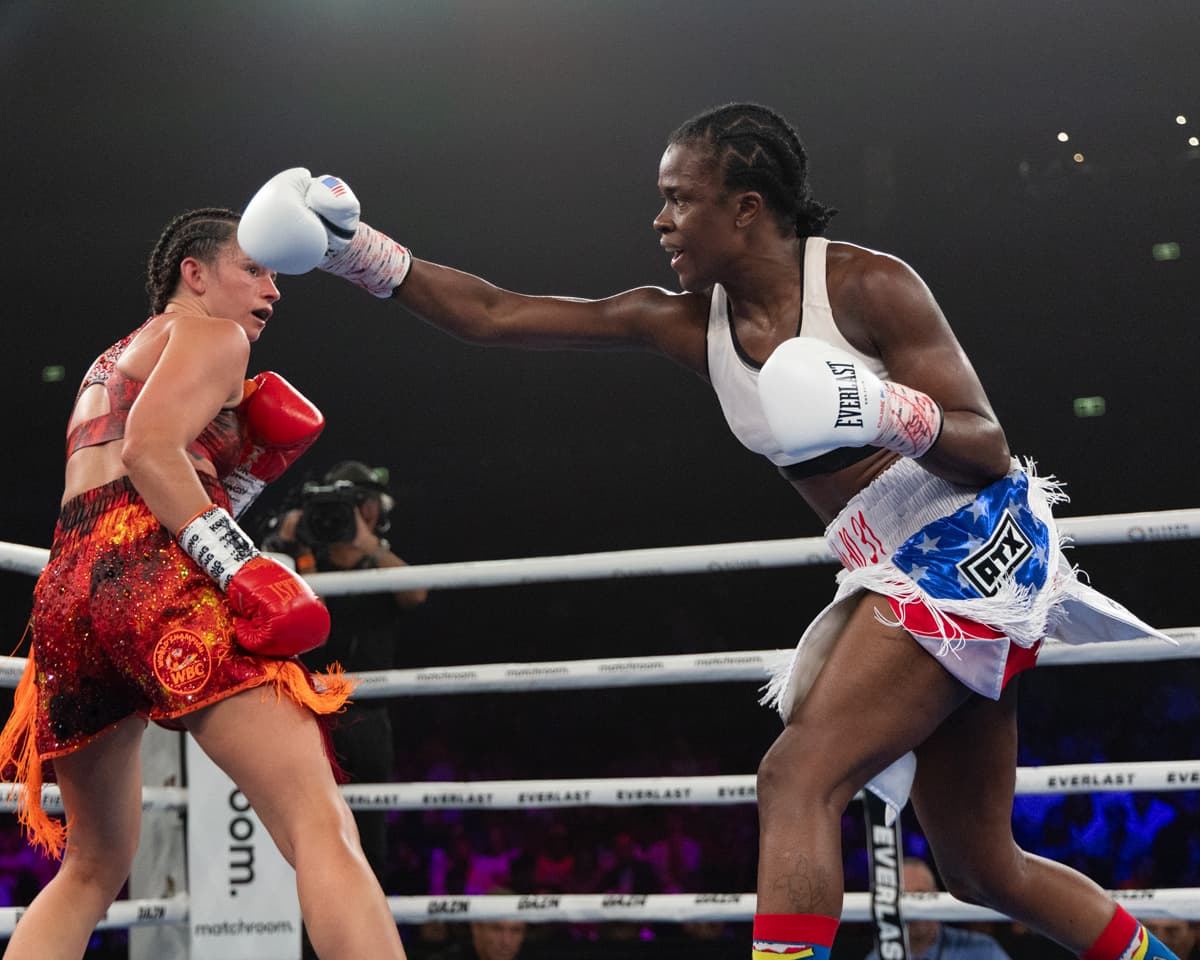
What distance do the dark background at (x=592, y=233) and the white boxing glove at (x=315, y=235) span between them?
129 inches

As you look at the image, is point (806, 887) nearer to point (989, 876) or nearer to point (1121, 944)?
point (989, 876)

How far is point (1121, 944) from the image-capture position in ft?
5.21

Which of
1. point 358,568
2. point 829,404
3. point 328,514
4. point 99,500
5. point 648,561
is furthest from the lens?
point 358,568

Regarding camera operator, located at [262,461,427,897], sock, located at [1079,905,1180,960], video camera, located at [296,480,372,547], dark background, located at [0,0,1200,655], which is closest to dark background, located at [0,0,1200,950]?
dark background, located at [0,0,1200,655]

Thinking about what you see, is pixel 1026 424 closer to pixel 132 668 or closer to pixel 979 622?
pixel 979 622

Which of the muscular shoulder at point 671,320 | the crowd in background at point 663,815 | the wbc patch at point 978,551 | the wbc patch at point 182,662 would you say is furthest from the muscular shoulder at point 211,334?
the crowd in background at point 663,815

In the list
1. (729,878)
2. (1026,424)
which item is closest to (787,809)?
(729,878)

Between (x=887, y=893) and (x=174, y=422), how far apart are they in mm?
1266

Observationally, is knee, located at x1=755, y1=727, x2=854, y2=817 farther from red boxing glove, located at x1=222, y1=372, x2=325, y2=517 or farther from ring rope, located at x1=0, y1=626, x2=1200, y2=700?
red boxing glove, located at x1=222, y1=372, x2=325, y2=517

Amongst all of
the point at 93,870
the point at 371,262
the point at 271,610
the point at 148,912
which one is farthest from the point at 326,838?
the point at 148,912

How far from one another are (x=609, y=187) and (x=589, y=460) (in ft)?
3.50

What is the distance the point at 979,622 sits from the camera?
57.9 inches

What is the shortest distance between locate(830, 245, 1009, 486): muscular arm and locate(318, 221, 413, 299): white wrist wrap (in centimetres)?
55

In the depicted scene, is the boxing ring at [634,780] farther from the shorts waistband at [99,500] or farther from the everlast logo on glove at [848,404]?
the everlast logo on glove at [848,404]
